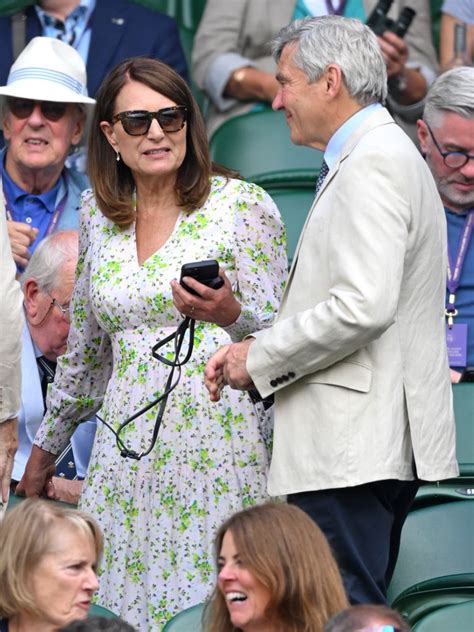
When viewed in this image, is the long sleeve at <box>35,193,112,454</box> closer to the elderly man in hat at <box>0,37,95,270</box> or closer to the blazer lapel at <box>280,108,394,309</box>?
the blazer lapel at <box>280,108,394,309</box>

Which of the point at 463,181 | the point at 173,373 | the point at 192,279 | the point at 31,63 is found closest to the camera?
the point at 192,279

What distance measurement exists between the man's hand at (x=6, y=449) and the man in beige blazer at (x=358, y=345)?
71cm

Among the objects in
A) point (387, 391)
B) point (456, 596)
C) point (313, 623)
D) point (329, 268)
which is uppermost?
point (329, 268)

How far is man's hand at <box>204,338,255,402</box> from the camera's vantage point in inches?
162

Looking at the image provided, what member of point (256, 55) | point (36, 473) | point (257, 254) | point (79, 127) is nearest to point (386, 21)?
point (256, 55)

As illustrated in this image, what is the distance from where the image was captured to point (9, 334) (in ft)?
14.9

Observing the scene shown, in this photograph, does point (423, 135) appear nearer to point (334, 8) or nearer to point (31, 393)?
point (334, 8)

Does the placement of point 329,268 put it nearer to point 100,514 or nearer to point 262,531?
point 262,531

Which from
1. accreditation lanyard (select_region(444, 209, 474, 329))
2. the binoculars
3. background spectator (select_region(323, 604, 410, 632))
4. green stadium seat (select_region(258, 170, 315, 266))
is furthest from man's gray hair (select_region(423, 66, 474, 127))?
background spectator (select_region(323, 604, 410, 632))

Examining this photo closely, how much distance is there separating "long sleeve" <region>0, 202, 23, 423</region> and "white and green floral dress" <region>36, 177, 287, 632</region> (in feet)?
0.92

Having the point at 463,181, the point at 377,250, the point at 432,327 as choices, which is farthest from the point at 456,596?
the point at 463,181

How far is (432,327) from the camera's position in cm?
413

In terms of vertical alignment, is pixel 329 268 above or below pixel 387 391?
above

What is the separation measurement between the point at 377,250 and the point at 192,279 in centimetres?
→ 56
